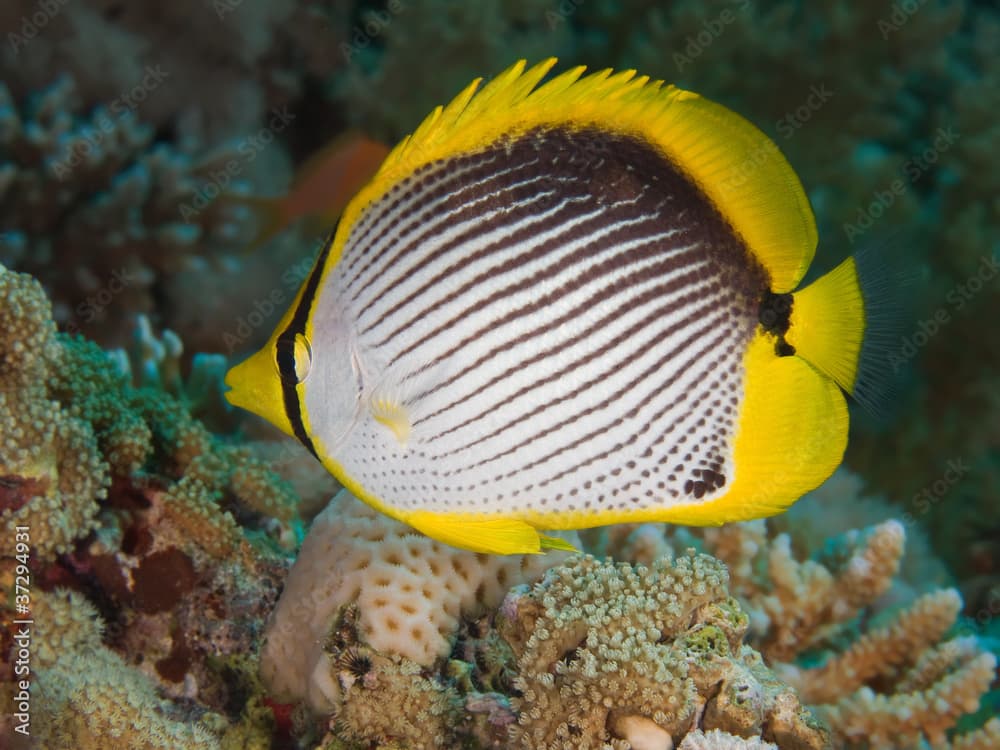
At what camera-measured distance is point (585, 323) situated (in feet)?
4.66

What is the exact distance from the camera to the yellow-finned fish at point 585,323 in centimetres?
142

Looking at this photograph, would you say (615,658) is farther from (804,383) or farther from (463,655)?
(804,383)

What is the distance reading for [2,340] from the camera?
2.12 meters

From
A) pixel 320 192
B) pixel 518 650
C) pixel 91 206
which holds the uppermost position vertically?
pixel 518 650

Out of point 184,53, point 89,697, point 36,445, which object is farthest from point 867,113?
point 89,697

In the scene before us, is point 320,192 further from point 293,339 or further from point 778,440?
point 778,440

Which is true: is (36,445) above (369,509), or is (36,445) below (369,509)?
below

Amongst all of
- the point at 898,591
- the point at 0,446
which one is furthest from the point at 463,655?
the point at 898,591

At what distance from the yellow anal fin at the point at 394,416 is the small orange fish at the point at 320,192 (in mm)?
2969

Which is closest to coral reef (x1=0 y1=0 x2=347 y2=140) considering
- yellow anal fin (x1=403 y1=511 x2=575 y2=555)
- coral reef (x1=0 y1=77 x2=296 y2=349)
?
coral reef (x1=0 y1=77 x2=296 y2=349)

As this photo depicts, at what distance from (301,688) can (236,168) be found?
10.3 ft

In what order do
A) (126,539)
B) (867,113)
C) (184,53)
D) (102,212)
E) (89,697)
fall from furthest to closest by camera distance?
(867,113) → (184,53) → (102,212) → (126,539) → (89,697)

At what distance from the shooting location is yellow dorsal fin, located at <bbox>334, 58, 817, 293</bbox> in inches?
55.9

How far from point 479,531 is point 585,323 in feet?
1.36
